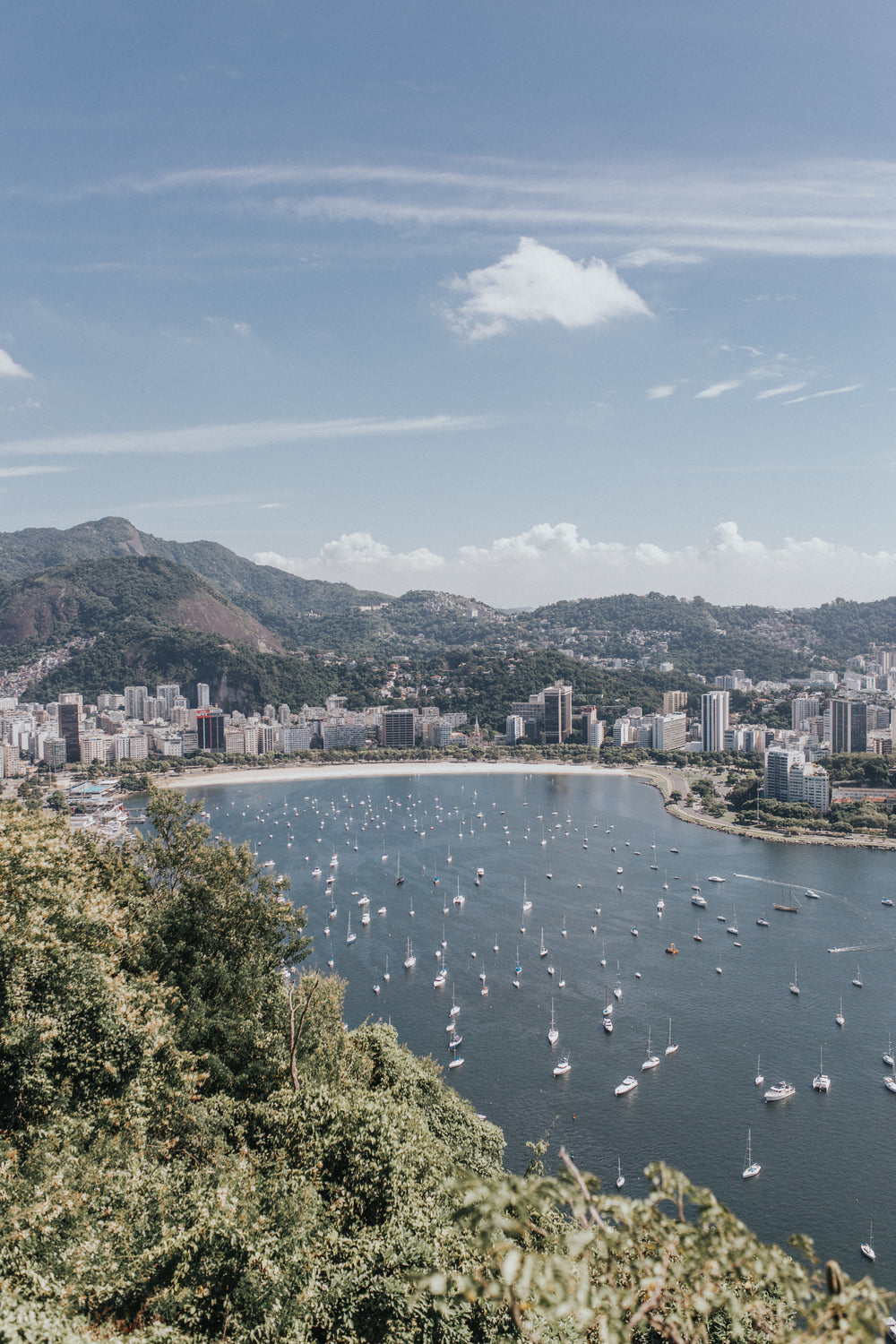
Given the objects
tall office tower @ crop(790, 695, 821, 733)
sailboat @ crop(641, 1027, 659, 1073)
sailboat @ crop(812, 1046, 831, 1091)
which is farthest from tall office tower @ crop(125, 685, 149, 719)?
sailboat @ crop(812, 1046, 831, 1091)

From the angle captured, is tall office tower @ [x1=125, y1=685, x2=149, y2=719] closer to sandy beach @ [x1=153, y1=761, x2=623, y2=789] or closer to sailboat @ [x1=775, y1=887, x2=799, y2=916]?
sandy beach @ [x1=153, y1=761, x2=623, y2=789]

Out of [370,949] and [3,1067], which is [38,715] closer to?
[370,949]

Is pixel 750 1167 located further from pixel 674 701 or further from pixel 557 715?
pixel 674 701

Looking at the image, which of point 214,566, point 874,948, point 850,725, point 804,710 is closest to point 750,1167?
point 874,948

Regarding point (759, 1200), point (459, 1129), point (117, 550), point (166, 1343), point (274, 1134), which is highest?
point (117, 550)

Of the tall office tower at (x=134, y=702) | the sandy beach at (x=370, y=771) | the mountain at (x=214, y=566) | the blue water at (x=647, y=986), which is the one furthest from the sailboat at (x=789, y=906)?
the mountain at (x=214, y=566)

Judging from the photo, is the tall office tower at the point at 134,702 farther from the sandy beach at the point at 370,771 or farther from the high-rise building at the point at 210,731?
the sandy beach at the point at 370,771

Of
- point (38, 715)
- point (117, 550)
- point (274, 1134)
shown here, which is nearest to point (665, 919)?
point (274, 1134)
